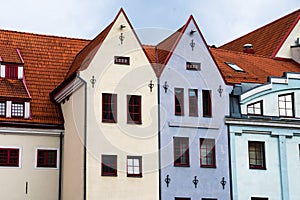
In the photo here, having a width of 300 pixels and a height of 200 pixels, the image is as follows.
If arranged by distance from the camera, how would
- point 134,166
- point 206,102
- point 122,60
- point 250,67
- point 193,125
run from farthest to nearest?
1. point 250,67
2. point 206,102
3. point 193,125
4. point 122,60
5. point 134,166

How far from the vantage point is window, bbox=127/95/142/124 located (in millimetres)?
40562

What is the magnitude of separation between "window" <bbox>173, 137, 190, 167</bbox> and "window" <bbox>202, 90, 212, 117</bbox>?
7.95 ft

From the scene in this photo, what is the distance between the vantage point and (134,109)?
1608 inches

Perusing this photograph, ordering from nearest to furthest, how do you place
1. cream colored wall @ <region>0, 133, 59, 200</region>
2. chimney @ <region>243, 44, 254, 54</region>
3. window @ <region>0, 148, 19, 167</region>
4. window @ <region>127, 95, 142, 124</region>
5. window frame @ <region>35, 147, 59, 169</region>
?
window @ <region>127, 95, 142, 124</region>
cream colored wall @ <region>0, 133, 59, 200</region>
window @ <region>0, 148, 19, 167</region>
window frame @ <region>35, 147, 59, 169</region>
chimney @ <region>243, 44, 254, 54</region>

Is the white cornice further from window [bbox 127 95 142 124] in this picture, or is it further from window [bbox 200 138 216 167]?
window [bbox 200 138 216 167]

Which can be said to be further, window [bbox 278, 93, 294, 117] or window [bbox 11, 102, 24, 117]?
window [bbox 278, 93, 294, 117]

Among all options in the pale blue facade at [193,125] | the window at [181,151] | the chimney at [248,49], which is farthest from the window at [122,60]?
the chimney at [248,49]

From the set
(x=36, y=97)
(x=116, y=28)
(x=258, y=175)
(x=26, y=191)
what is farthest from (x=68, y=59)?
(x=258, y=175)

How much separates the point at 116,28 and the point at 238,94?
920 cm

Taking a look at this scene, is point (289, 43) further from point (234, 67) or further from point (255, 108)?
point (255, 108)

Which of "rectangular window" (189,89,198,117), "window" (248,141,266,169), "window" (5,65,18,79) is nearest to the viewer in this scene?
"rectangular window" (189,89,198,117)

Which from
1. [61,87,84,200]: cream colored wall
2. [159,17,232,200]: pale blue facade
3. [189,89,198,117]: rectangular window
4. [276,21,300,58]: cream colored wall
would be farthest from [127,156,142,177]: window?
[276,21,300,58]: cream colored wall

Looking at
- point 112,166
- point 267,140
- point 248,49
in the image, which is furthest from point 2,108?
point 248,49

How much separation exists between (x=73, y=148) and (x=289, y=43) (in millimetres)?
21963
